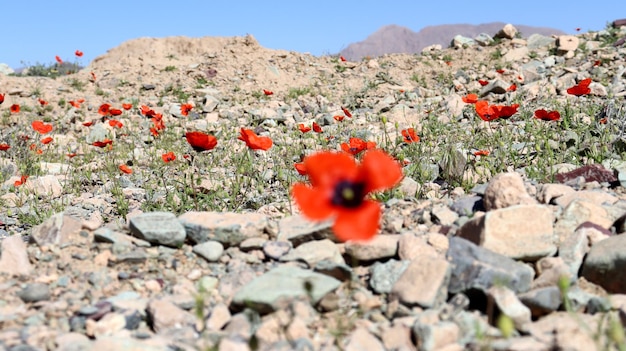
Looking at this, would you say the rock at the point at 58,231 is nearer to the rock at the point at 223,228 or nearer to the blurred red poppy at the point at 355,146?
the rock at the point at 223,228

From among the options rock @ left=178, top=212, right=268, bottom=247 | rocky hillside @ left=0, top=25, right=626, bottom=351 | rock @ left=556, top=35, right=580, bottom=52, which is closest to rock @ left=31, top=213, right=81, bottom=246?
rocky hillside @ left=0, top=25, right=626, bottom=351

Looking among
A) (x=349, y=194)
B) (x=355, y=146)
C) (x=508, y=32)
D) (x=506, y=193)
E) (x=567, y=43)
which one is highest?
(x=508, y=32)

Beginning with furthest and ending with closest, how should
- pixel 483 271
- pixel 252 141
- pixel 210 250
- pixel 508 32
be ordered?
pixel 508 32 < pixel 252 141 < pixel 210 250 < pixel 483 271

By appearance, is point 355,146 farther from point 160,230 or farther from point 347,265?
point 160,230

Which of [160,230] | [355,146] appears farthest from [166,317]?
[355,146]

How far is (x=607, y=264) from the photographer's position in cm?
245

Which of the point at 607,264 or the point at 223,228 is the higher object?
the point at 223,228

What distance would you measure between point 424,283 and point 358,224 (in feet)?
2.09

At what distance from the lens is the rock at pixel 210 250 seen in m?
2.66

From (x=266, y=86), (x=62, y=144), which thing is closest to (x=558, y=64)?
(x=266, y=86)

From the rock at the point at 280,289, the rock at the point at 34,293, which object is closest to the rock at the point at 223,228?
the rock at the point at 280,289

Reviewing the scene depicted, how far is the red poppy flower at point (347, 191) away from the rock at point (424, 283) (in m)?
0.47

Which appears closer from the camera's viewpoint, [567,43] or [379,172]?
[379,172]

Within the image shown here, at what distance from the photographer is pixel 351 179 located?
75.9 inches
